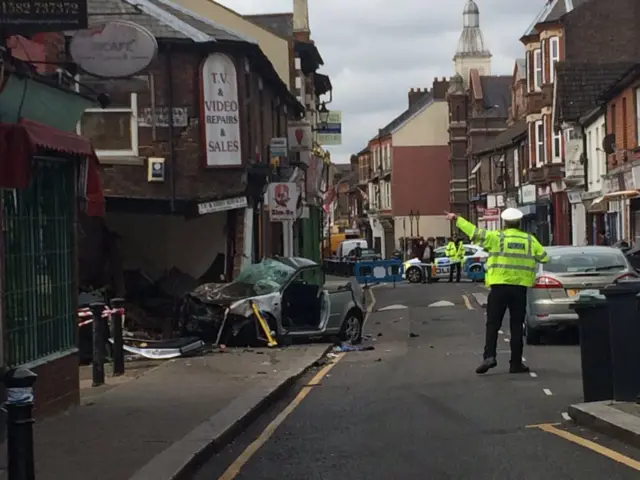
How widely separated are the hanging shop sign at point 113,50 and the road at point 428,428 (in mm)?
3736

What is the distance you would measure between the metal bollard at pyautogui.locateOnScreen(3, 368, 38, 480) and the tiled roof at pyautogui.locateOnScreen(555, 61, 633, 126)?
3885cm

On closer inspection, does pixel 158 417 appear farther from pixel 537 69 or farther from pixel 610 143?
pixel 537 69

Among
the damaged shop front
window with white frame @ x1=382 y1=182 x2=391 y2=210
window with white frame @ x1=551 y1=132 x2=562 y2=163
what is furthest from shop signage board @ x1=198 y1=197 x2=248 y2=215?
window with white frame @ x1=382 y1=182 x2=391 y2=210

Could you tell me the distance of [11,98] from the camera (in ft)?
29.7

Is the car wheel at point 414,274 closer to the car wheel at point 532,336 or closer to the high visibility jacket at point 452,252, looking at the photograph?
Answer: the high visibility jacket at point 452,252

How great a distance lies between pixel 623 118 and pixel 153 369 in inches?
912

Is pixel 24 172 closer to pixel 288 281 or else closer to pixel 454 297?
pixel 288 281

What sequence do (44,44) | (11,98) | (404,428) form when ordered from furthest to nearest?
(44,44), (404,428), (11,98)

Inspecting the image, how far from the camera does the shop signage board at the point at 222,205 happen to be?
22.6 metres

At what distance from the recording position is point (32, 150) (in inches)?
340

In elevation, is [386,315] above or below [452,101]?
below

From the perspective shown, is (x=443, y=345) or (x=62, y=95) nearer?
(x=62, y=95)

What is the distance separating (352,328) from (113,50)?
9958 mm

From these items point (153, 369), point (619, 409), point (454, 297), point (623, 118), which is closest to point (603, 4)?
point (623, 118)
